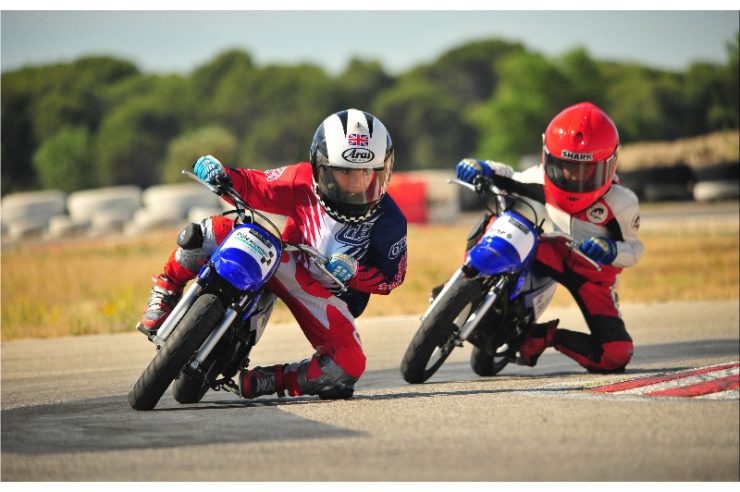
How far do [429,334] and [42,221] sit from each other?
27462 mm

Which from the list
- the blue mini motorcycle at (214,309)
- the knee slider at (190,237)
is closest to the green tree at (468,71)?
the knee slider at (190,237)

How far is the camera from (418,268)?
17.6 m

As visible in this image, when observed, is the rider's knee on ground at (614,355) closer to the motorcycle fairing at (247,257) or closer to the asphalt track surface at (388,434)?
the asphalt track surface at (388,434)

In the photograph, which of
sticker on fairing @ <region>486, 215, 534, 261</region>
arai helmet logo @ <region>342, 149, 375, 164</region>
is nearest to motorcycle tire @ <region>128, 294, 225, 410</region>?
arai helmet logo @ <region>342, 149, 375, 164</region>

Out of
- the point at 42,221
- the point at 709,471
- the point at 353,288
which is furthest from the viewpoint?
the point at 42,221

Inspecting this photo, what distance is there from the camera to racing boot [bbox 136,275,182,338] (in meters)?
6.42

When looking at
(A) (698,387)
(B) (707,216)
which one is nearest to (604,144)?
(A) (698,387)

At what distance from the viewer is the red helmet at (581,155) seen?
7812 mm

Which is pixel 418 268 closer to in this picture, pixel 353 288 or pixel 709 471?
pixel 353 288

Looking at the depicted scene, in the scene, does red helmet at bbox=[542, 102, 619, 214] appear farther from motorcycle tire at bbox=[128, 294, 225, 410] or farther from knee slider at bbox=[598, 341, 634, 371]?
motorcycle tire at bbox=[128, 294, 225, 410]

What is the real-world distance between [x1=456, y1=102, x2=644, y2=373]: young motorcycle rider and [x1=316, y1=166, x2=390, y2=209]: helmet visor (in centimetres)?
152

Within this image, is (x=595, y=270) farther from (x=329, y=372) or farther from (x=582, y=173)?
(x=329, y=372)

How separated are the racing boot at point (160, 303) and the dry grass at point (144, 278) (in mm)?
4978

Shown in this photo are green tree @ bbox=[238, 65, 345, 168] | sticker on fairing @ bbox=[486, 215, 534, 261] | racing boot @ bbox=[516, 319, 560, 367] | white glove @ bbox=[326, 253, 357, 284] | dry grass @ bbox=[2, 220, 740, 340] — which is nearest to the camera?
white glove @ bbox=[326, 253, 357, 284]
